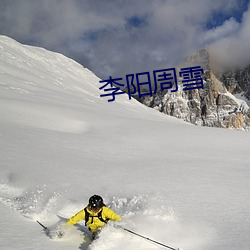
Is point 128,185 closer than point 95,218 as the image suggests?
No

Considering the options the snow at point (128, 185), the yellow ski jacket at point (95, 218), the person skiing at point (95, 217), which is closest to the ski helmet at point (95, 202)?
the person skiing at point (95, 217)

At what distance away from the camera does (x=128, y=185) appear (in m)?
7.86

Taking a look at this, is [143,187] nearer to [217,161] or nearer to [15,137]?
[217,161]

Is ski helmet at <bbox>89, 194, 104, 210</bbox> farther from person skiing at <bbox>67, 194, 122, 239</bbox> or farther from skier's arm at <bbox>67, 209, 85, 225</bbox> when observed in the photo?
skier's arm at <bbox>67, 209, 85, 225</bbox>

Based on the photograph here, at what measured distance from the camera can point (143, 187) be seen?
25.5 feet

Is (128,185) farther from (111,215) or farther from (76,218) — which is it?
(76,218)

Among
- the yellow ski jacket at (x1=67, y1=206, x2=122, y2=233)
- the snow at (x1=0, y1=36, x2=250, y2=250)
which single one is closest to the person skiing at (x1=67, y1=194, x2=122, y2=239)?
the yellow ski jacket at (x1=67, y1=206, x2=122, y2=233)

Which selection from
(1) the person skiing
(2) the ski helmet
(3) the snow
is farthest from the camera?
(1) the person skiing

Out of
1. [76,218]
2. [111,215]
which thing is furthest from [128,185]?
[76,218]

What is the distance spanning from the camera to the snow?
5.33m

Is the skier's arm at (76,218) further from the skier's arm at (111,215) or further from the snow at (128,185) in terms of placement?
the skier's arm at (111,215)

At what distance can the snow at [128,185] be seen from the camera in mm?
5332

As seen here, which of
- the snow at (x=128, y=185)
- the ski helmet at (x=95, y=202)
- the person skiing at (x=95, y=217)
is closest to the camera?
the snow at (x=128, y=185)

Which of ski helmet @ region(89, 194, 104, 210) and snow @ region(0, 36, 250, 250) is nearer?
snow @ region(0, 36, 250, 250)
